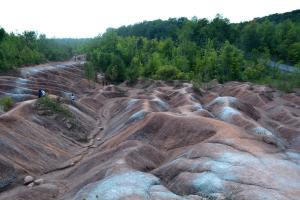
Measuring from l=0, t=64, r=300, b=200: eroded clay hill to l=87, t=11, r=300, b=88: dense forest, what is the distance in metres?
32.9

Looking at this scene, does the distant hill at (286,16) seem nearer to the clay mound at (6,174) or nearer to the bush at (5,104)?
the bush at (5,104)

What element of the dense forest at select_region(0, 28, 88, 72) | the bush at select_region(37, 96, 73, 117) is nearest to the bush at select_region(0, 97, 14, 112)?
the bush at select_region(37, 96, 73, 117)

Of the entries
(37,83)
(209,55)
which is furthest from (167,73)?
(37,83)

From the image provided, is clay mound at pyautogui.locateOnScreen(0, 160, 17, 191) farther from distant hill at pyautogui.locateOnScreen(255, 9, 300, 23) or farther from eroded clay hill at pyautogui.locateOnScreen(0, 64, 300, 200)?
distant hill at pyautogui.locateOnScreen(255, 9, 300, 23)

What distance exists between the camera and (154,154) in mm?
33812

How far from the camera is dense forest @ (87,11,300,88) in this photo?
93.4 m

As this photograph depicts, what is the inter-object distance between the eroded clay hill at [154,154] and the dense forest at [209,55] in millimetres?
32879

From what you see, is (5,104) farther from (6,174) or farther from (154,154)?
(154,154)

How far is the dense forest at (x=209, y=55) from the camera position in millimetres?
93375

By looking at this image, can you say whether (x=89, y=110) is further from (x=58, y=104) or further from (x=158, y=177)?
(x=158, y=177)

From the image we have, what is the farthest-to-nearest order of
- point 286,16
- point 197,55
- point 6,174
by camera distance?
point 286,16 < point 197,55 < point 6,174

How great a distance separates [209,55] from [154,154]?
69211 millimetres

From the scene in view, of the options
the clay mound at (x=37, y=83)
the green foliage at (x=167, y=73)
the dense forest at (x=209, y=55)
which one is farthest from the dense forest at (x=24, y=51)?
the green foliage at (x=167, y=73)

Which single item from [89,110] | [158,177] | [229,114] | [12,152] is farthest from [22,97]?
[158,177]
